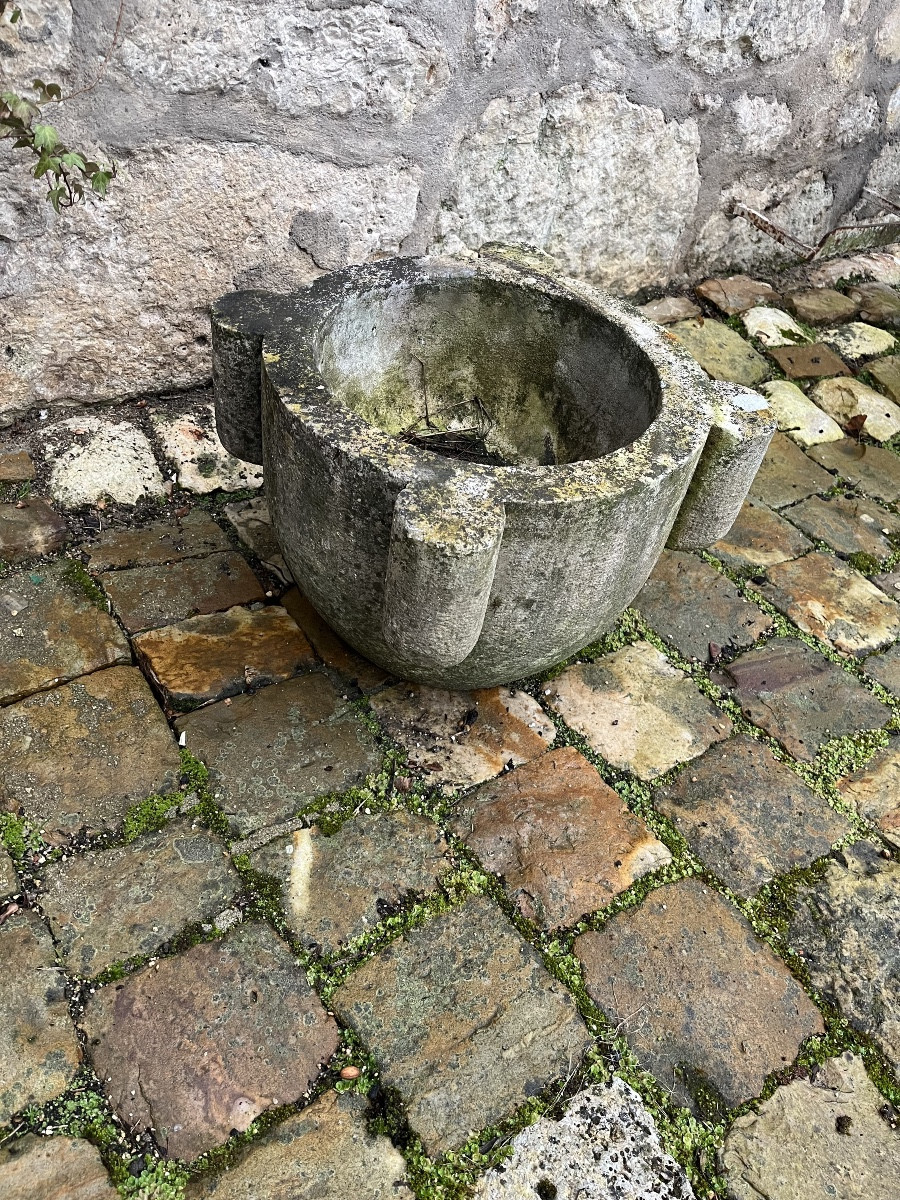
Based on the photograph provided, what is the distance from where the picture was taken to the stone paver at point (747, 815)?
6.13 ft

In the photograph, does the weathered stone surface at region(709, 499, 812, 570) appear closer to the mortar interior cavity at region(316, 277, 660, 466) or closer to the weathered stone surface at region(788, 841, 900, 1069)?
the mortar interior cavity at region(316, 277, 660, 466)

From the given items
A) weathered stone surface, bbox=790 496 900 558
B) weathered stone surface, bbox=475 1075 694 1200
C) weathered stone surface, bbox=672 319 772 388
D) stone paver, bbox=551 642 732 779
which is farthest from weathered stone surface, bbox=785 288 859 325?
weathered stone surface, bbox=475 1075 694 1200

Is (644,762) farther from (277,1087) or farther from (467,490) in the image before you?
(277,1087)

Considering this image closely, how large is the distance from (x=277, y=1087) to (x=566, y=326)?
181cm

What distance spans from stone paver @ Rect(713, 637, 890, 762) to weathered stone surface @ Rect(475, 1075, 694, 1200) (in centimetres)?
102

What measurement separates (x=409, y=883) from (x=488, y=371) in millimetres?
1406

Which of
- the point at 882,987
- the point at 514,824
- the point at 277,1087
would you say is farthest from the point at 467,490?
the point at 882,987

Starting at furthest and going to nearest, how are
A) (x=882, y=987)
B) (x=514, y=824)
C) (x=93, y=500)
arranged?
(x=93, y=500) → (x=514, y=824) → (x=882, y=987)

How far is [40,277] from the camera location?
7.68 feet

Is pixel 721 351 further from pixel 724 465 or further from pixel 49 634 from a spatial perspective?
pixel 49 634

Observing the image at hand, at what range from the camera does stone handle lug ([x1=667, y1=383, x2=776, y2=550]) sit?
1.83 metres

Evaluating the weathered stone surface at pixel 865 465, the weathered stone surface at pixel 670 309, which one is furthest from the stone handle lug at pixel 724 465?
the weathered stone surface at pixel 670 309

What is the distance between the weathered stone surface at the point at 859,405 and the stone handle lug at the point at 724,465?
156cm

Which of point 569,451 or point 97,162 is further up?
point 97,162
